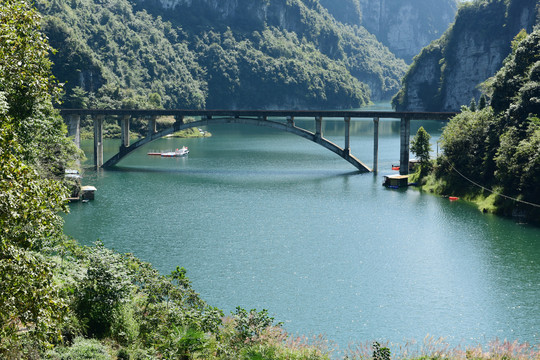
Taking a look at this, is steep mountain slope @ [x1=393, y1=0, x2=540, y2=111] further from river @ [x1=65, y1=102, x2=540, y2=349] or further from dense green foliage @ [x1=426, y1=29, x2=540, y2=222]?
river @ [x1=65, y1=102, x2=540, y2=349]

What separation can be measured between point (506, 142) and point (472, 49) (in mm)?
137609

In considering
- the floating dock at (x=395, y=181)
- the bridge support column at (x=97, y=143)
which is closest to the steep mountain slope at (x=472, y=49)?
the floating dock at (x=395, y=181)

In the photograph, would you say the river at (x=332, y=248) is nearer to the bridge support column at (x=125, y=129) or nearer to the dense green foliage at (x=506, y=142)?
the dense green foliage at (x=506, y=142)

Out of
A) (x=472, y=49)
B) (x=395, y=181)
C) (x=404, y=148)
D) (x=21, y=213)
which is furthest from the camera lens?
(x=472, y=49)

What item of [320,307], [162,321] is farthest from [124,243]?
[162,321]

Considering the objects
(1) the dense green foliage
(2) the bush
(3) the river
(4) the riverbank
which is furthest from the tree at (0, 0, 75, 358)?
(4) the riverbank

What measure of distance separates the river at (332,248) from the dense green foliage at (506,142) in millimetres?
2946

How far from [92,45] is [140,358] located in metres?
151

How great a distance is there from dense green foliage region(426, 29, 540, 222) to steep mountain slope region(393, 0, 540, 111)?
111 metres

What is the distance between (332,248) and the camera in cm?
4034

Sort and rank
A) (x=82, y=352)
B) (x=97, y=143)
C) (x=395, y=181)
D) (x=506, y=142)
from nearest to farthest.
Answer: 1. (x=82, y=352)
2. (x=506, y=142)
3. (x=395, y=181)
4. (x=97, y=143)

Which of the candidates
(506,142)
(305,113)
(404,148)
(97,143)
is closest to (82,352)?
(506,142)

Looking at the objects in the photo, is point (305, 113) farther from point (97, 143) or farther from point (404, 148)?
point (97, 143)

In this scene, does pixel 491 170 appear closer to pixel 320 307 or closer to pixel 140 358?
pixel 320 307
